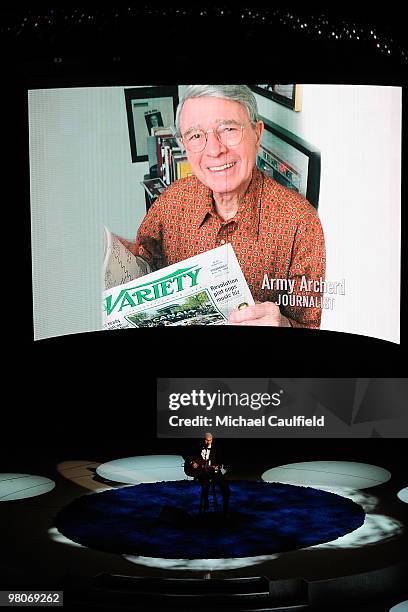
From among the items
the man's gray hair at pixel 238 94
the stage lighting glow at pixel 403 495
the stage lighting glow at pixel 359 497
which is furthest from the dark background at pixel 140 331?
the stage lighting glow at pixel 359 497

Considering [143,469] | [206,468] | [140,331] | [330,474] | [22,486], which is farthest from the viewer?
[140,331]

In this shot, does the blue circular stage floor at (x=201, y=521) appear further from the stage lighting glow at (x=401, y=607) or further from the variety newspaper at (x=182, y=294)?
the variety newspaper at (x=182, y=294)

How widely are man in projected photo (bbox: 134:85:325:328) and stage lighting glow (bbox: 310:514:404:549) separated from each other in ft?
8.67

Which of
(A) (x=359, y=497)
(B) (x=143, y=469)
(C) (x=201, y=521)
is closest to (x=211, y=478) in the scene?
(C) (x=201, y=521)

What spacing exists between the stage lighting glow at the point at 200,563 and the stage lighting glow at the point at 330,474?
2781mm

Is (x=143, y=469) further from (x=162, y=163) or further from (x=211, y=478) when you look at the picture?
(x=162, y=163)

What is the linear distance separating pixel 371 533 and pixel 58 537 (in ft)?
10.1

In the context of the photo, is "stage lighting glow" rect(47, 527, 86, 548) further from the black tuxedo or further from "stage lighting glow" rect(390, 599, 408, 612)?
"stage lighting glow" rect(390, 599, 408, 612)

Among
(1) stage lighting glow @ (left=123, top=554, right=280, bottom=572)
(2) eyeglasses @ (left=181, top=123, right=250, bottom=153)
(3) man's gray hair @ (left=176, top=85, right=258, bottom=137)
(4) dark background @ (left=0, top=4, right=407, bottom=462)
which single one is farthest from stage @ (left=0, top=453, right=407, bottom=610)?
(3) man's gray hair @ (left=176, top=85, right=258, bottom=137)

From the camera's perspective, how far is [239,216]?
12.5m

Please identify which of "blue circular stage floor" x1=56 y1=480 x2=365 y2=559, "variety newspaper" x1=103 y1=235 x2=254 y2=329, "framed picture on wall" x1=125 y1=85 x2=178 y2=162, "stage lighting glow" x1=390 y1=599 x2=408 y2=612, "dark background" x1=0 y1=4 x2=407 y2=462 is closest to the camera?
"stage lighting glow" x1=390 y1=599 x2=408 y2=612

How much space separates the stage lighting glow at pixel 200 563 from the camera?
30.5 feet

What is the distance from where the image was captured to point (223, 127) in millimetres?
12219

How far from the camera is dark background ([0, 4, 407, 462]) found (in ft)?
36.1
